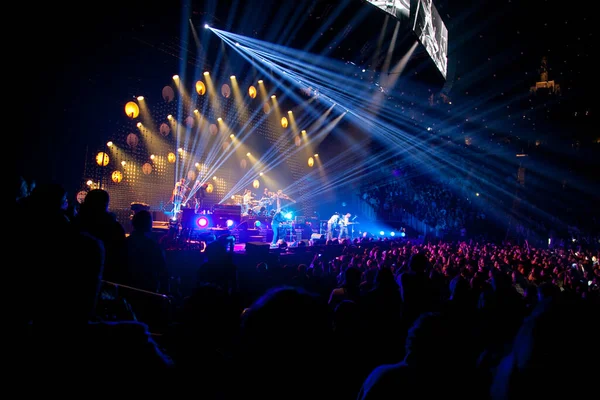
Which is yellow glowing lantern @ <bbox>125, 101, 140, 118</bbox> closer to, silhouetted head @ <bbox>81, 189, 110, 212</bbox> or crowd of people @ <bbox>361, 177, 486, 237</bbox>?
silhouetted head @ <bbox>81, 189, 110, 212</bbox>

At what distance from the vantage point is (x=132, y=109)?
1323 cm

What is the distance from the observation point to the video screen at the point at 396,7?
7.37m

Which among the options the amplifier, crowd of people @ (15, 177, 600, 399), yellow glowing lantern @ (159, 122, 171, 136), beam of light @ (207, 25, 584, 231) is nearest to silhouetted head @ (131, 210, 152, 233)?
crowd of people @ (15, 177, 600, 399)

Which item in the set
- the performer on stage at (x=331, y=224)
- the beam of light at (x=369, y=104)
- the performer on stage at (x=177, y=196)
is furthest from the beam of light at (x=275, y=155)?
the performer on stage at (x=331, y=224)

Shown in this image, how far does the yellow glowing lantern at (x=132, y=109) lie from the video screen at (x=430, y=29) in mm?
10926

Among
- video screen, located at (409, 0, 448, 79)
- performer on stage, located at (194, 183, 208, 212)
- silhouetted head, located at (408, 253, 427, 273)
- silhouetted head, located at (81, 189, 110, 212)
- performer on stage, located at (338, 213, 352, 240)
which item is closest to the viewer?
silhouetted head, located at (81, 189, 110, 212)

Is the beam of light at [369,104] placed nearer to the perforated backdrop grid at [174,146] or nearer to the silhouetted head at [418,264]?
the perforated backdrop grid at [174,146]

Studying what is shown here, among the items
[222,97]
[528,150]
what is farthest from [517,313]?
[528,150]

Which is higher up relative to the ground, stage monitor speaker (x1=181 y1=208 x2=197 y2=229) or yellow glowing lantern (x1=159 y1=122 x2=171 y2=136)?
yellow glowing lantern (x1=159 y1=122 x2=171 y2=136)

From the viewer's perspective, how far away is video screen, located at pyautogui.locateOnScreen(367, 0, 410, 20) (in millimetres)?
7367

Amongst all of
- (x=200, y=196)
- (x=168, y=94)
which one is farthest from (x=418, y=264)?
(x=168, y=94)

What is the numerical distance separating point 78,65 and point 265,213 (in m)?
9.12

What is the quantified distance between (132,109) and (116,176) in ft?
9.14

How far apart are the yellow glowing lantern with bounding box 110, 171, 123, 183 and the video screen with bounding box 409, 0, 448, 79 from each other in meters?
11.6
